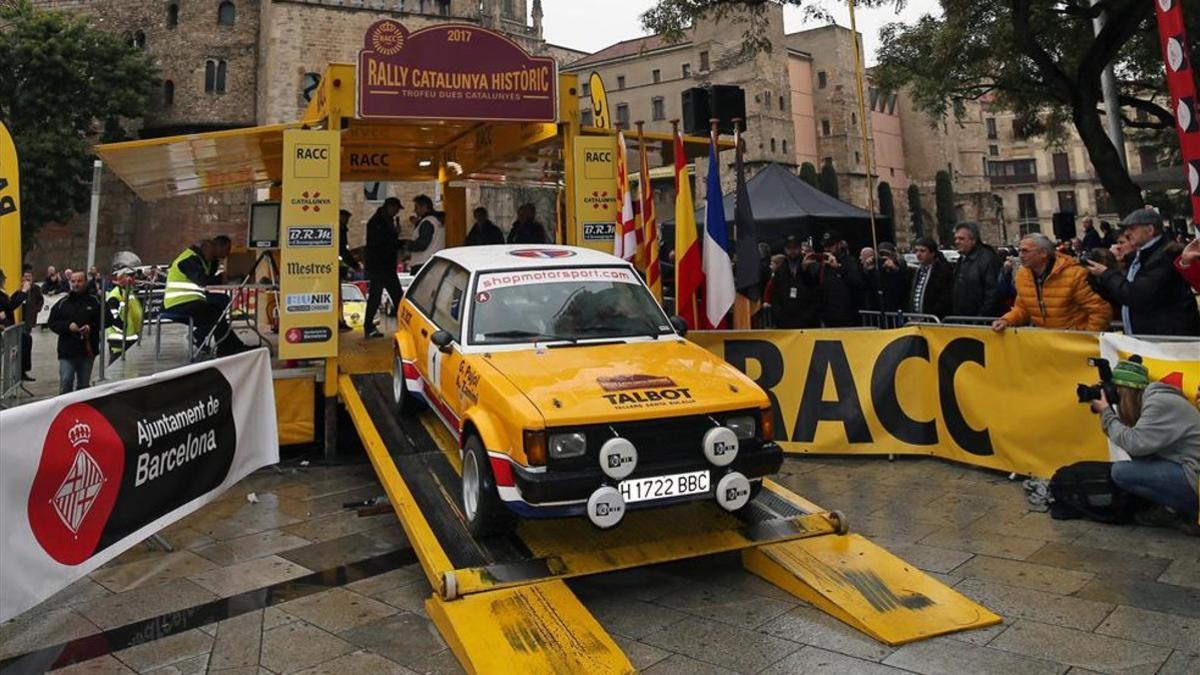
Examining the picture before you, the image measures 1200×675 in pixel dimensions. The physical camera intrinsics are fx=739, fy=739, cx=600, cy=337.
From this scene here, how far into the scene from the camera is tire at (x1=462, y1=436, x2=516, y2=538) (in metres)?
4.64

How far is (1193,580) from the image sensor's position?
173 inches

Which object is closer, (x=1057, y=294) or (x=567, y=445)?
(x=567, y=445)

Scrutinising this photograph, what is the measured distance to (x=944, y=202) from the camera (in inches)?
3083

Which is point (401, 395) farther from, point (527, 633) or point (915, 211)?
point (915, 211)

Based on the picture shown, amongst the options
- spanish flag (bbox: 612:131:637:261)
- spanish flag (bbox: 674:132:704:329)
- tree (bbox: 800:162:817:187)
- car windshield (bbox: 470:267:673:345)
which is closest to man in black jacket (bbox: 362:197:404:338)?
spanish flag (bbox: 612:131:637:261)

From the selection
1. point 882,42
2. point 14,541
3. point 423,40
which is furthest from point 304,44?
point 14,541

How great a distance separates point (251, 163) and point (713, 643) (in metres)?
9.40

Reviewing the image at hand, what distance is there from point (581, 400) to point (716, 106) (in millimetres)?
5970

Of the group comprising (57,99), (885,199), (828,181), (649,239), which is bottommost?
(649,239)

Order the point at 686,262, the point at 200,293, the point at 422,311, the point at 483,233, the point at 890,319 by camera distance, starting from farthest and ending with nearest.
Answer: the point at 483,233, the point at 890,319, the point at 200,293, the point at 686,262, the point at 422,311

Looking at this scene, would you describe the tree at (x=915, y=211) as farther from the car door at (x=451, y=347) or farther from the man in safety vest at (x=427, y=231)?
the car door at (x=451, y=347)

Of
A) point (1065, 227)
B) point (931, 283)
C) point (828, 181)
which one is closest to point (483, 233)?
point (931, 283)

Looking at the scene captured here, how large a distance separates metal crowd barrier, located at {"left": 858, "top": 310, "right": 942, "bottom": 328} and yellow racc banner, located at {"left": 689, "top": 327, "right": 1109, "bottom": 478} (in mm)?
723

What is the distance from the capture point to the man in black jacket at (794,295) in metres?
9.66
